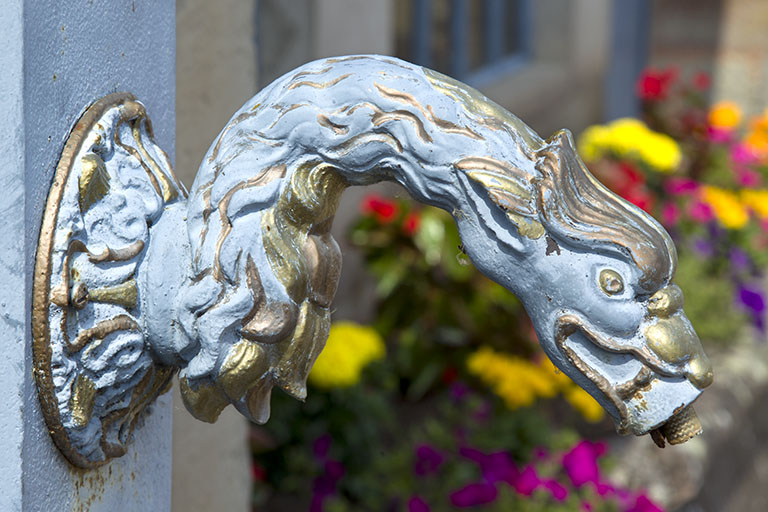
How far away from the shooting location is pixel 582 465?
2275 mm

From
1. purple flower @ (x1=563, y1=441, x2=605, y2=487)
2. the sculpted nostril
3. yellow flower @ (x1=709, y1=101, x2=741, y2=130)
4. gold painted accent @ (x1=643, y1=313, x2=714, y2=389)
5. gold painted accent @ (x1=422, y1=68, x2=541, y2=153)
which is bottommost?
purple flower @ (x1=563, y1=441, x2=605, y2=487)

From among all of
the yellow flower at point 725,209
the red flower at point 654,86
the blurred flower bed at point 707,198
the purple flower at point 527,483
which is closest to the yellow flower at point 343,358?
the purple flower at point 527,483

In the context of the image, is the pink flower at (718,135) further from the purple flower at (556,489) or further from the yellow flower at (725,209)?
the purple flower at (556,489)

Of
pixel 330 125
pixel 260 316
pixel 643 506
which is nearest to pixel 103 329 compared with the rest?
pixel 260 316

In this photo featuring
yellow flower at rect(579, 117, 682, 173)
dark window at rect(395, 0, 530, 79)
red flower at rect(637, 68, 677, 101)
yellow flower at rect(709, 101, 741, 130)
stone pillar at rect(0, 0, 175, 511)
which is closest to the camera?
stone pillar at rect(0, 0, 175, 511)

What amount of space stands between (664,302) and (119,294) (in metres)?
0.45

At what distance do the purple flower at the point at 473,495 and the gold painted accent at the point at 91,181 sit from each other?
1562 mm

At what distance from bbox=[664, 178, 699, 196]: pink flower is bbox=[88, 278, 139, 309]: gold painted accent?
343 centimetres

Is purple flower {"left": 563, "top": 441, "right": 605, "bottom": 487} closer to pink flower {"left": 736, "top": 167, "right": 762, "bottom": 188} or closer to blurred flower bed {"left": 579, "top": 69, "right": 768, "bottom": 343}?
blurred flower bed {"left": 579, "top": 69, "right": 768, "bottom": 343}

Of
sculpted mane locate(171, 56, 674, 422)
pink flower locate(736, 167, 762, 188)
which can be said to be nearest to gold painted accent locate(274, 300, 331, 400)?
sculpted mane locate(171, 56, 674, 422)

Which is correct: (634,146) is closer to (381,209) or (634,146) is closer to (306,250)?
(381,209)

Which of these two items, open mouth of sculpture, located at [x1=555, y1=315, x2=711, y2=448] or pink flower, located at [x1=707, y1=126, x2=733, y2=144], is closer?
open mouth of sculpture, located at [x1=555, y1=315, x2=711, y2=448]

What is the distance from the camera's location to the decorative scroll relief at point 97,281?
74 centimetres

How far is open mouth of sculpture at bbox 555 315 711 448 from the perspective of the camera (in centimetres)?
74
